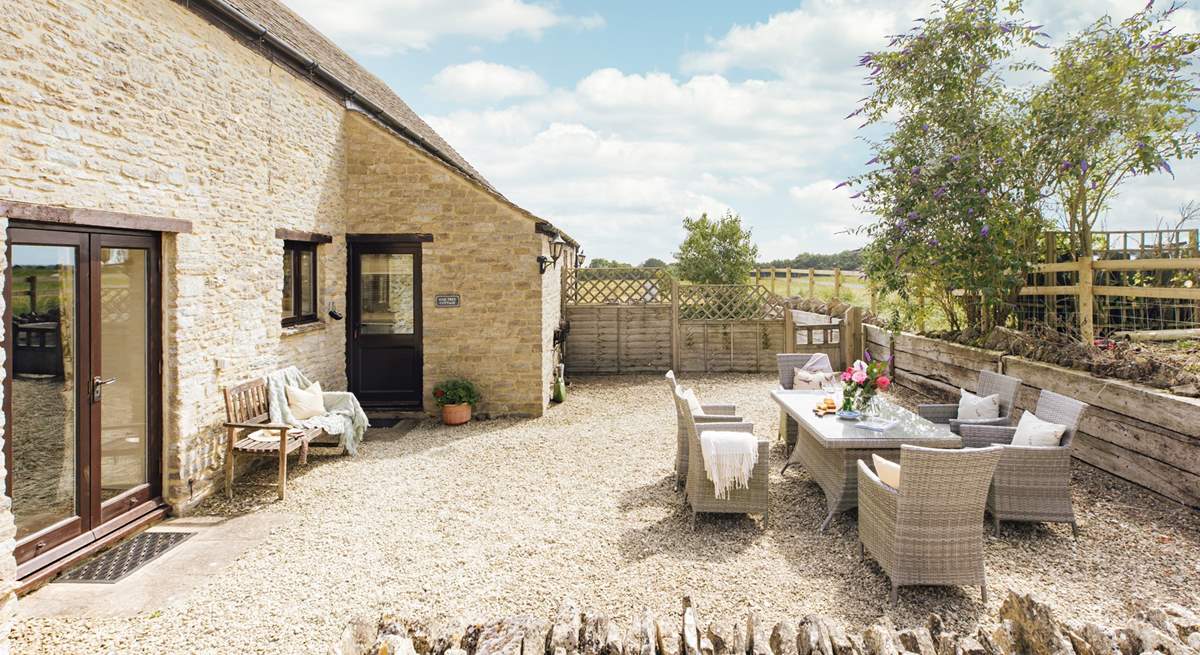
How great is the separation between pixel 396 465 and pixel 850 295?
14.8 m

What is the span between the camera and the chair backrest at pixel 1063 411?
4.58 m

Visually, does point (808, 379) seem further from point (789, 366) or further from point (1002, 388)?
point (1002, 388)

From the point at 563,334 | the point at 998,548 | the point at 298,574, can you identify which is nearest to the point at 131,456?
the point at 298,574

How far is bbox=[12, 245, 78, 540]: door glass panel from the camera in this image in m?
3.97

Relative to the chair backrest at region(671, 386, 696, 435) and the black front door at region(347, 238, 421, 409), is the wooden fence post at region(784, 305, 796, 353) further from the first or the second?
the chair backrest at region(671, 386, 696, 435)

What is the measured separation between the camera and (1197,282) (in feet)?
23.5

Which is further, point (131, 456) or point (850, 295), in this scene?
point (850, 295)

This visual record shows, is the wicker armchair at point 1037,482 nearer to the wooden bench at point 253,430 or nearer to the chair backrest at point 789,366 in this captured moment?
the chair backrest at point 789,366

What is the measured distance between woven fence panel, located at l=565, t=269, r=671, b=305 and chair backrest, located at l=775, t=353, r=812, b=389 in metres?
5.30

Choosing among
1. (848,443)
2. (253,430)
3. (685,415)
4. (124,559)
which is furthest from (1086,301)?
(124,559)

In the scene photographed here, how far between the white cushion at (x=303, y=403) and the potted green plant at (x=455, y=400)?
6.15 ft

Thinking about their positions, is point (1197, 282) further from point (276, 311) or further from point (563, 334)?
point (276, 311)

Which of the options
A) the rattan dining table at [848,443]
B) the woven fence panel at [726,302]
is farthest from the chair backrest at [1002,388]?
the woven fence panel at [726,302]

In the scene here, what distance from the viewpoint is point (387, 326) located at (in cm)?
908
